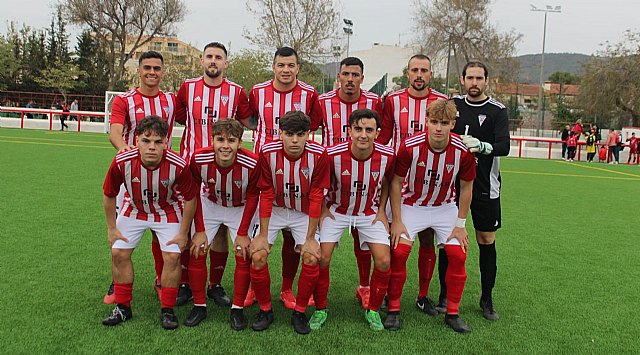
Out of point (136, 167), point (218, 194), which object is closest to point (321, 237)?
point (218, 194)

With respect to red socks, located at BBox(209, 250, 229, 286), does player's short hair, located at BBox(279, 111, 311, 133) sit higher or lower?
higher

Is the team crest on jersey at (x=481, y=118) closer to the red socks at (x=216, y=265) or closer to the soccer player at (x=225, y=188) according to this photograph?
the soccer player at (x=225, y=188)

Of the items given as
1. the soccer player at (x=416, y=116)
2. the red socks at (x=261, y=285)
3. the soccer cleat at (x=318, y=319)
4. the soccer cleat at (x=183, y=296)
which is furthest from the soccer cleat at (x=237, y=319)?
the soccer player at (x=416, y=116)

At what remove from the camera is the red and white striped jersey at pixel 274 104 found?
439cm

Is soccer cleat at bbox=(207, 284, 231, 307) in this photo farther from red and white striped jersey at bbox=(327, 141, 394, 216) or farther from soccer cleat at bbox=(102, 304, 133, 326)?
red and white striped jersey at bbox=(327, 141, 394, 216)

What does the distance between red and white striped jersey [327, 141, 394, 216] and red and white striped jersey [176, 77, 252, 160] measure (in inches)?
41.3

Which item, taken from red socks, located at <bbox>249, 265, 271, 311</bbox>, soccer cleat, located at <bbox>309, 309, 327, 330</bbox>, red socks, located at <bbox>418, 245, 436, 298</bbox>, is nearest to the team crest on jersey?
red socks, located at <bbox>418, 245, 436, 298</bbox>

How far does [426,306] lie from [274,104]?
197cm

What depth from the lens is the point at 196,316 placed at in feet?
12.3

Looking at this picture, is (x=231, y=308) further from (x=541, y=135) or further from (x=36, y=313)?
(x=541, y=135)

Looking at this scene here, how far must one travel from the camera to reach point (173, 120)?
15.0 feet

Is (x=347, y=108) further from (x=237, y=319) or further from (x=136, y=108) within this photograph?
(x=237, y=319)

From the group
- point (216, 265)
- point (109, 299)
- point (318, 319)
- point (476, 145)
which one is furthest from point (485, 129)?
point (109, 299)

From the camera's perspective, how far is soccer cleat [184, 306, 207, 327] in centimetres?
367
